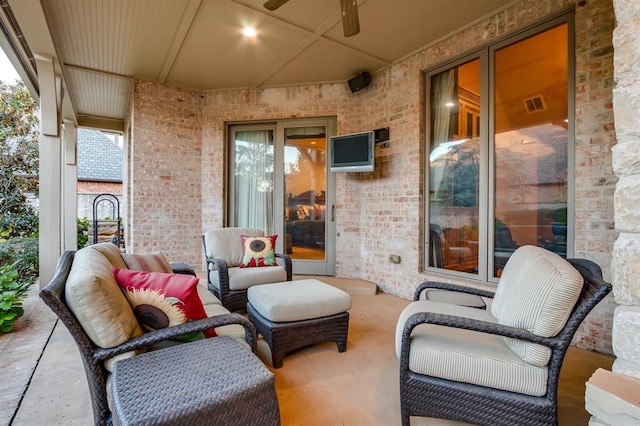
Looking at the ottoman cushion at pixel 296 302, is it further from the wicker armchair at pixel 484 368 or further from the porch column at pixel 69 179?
the porch column at pixel 69 179

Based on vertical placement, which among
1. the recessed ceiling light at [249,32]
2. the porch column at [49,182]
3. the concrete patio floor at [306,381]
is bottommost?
the concrete patio floor at [306,381]

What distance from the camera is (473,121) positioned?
139 inches

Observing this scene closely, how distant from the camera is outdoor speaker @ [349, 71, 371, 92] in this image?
14.8 ft

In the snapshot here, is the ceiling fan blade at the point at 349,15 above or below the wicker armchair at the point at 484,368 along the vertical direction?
above

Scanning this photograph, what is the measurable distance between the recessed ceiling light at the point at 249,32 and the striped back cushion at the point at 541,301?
3524 millimetres

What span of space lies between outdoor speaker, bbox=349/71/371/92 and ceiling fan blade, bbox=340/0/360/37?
1993 millimetres

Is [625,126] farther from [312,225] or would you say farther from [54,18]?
[54,18]

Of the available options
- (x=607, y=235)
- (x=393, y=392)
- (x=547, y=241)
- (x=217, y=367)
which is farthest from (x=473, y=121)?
(x=217, y=367)

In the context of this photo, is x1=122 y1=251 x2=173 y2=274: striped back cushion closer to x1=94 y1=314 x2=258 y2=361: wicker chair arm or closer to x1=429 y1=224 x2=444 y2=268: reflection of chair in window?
x1=94 y1=314 x2=258 y2=361: wicker chair arm

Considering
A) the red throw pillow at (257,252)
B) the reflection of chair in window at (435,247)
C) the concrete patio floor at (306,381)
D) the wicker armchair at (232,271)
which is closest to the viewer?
the concrete patio floor at (306,381)

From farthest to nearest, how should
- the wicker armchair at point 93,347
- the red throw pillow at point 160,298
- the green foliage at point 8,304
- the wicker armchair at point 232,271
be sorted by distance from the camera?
the wicker armchair at point 232,271
the green foliage at point 8,304
the red throw pillow at point 160,298
the wicker armchair at point 93,347

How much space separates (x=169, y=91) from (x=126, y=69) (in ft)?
2.21

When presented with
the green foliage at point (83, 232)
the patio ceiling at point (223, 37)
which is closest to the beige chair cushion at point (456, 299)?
the patio ceiling at point (223, 37)

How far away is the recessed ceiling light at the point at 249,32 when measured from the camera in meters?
3.53
